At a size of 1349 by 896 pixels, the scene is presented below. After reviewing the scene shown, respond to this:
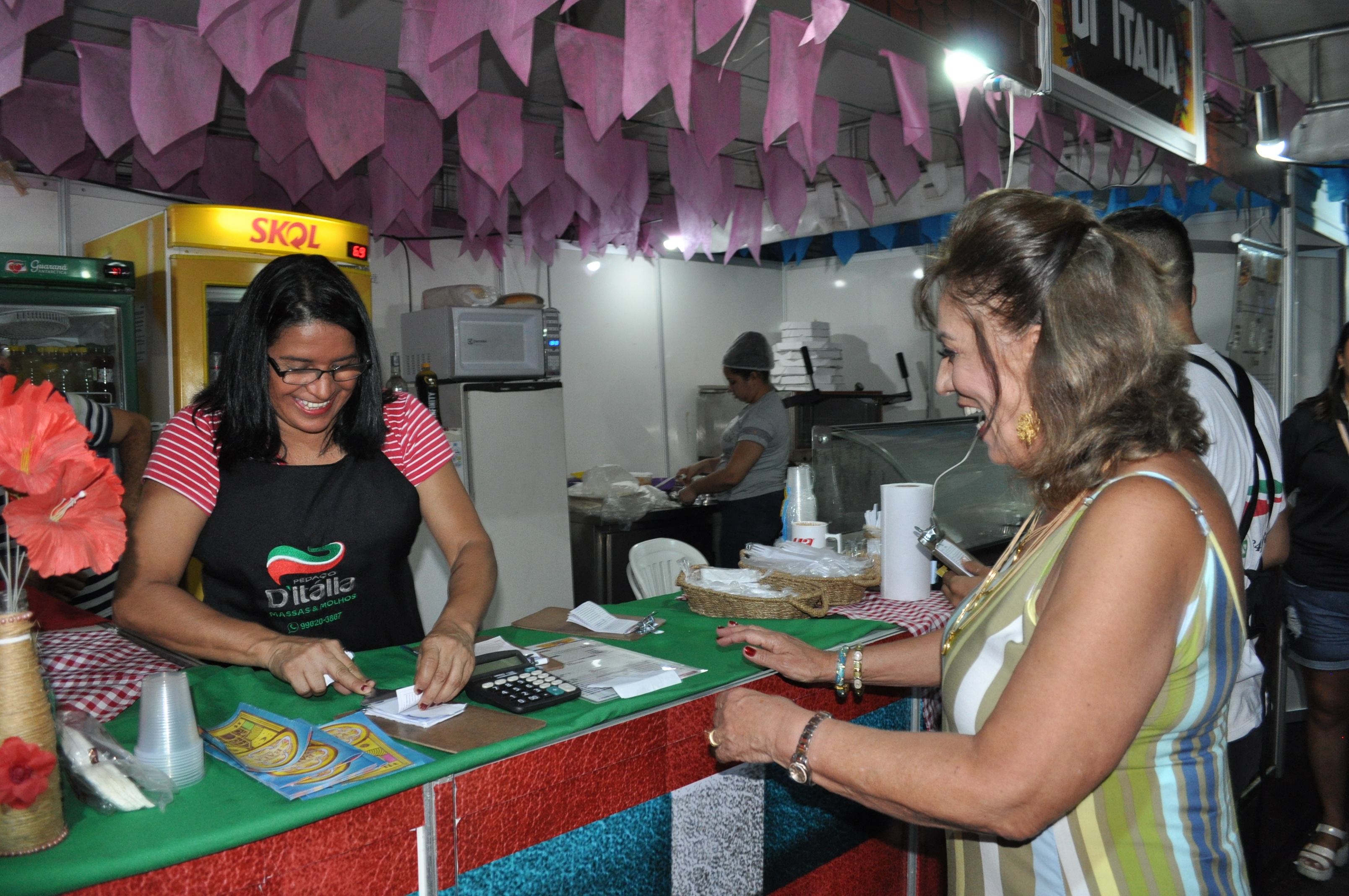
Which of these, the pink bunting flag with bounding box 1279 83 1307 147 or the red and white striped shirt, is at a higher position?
the pink bunting flag with bounding box 1279 83 1307 147

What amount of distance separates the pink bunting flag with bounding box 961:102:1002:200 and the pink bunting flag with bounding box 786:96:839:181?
2.25 feet

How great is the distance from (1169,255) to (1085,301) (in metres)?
1.48

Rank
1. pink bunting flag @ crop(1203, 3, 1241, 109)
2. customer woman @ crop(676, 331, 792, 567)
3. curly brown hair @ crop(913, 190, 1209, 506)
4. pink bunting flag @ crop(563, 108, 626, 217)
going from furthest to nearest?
customer woman @ crop(676, 331, 792, 567)
pink bunting flag @ crop(563, 108, 626, 217)
pink bunting flag @ crop(1203, 3, 1241, 109)
curly brown hair @ crop(913, 190, 1209, 506)

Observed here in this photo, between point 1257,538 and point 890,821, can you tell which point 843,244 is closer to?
point 1257,538

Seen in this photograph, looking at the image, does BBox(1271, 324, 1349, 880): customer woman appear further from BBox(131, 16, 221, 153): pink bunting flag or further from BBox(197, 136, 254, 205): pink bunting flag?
BBox(197, 136, 254, 205): pink bunting flag

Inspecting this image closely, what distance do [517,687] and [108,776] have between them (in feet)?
2.08

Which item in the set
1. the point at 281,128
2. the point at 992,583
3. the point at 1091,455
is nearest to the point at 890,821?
the point at 992,583

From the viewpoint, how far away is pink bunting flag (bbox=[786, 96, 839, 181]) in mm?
4426

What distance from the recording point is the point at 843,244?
7.50 meters

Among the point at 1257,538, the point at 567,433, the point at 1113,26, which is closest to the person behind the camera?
the point at 1257,538

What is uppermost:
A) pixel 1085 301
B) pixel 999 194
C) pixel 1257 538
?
pixel 999 194

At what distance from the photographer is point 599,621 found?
2.16m

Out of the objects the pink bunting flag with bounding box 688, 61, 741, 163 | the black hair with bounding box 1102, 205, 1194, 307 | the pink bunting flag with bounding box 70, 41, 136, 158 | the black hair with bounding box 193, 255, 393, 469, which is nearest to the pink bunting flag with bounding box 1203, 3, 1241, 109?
the black hair with bounding box 1102, 205, 1194, 307

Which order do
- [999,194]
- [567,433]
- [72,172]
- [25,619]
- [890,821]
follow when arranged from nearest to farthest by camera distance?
1. [25,619]
2. [999,194]
3. [890,821]
4. [72,172]
5. [567,433]
